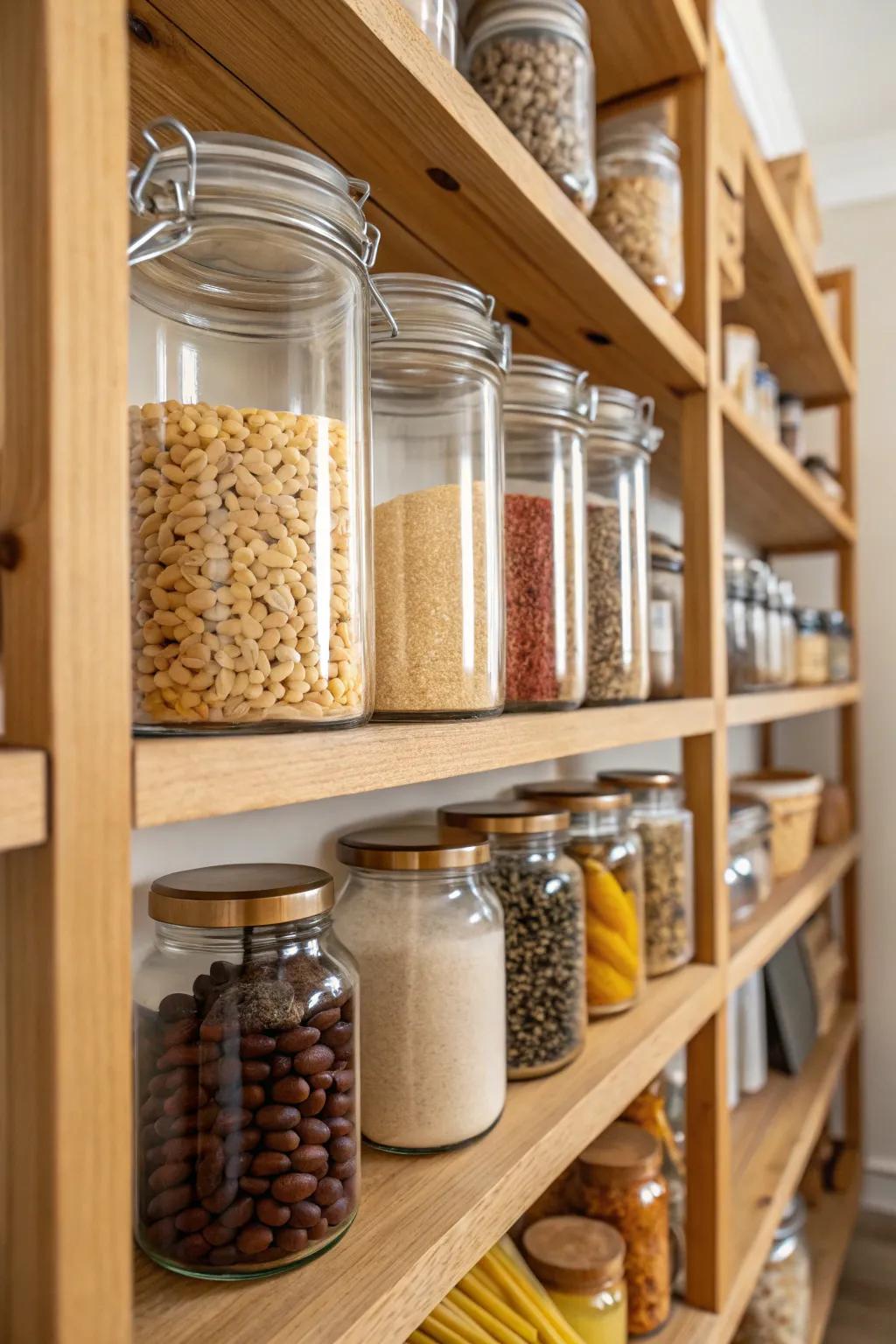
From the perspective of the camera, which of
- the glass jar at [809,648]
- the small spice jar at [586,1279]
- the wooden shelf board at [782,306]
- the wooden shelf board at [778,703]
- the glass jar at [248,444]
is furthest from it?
the glass jar at [809,648]

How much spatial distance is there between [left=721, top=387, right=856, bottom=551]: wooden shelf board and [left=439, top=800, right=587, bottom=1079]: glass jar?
0.61 m

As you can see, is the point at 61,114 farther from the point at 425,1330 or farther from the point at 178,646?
the point at 425,1330

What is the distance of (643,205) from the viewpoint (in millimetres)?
1014

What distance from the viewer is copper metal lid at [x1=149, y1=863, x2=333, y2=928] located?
21.9 inches

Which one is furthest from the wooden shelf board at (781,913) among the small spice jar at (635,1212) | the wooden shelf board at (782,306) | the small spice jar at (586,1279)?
the wooden shelf board at (782,306)

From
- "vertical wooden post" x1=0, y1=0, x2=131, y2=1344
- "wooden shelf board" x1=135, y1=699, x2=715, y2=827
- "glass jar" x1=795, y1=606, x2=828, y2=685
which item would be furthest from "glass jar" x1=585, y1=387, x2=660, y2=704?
"glass jar" x1=795, y1=606, x2=828, y2=685

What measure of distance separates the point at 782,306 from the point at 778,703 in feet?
2.54

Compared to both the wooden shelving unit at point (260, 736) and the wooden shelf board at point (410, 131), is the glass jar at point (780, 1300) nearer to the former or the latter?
the wooden shelving unit at point (260, 736)

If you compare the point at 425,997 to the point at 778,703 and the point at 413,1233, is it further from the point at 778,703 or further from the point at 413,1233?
the point at 778,703

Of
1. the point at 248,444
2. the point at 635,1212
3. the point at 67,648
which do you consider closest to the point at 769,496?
the point at 635,1212

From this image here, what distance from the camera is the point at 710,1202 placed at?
1.14 m

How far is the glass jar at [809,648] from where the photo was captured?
6.51 feet

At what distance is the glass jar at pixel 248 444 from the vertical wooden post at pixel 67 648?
0.27ft

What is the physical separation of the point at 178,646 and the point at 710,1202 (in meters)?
1.00
